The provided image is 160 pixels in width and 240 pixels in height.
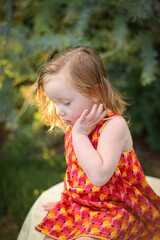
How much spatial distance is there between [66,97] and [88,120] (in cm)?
15

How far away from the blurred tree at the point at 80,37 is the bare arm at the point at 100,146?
2.52ft

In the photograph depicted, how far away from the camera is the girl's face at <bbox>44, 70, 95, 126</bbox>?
126 cm

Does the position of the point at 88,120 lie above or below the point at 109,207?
above

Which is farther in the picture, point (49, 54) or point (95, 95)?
point (49, 54)

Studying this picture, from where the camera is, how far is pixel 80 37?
1.97m

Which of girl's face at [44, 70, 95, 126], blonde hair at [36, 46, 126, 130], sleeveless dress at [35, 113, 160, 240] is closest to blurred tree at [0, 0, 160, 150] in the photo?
blonde hair at [36, 46, 126, 130]

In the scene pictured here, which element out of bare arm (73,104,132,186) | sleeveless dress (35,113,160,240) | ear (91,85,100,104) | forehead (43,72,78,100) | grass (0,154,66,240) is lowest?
grass (0,154,66,240)

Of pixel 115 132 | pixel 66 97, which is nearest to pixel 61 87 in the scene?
pixel 66 97

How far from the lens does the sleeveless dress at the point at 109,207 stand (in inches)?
49.5

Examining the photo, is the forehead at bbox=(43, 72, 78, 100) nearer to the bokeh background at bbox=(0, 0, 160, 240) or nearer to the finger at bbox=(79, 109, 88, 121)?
the finger at bbox=(79, 109, 88, 121)

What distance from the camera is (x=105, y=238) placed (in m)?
1.15

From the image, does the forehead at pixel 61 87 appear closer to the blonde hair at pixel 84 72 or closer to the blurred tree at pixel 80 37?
the blonde hair at pixel 84 72

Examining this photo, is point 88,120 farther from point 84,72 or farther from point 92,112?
point 84,72

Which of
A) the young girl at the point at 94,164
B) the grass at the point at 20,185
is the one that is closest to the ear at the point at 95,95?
the young girl at the point at 94,164
